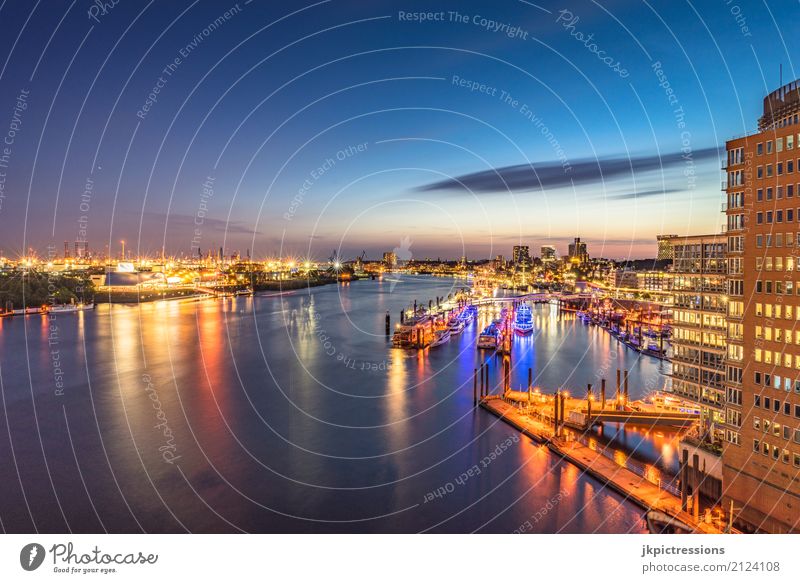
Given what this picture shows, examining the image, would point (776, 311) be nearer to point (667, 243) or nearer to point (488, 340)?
point (667, 243)

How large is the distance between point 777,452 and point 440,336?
13.1 m

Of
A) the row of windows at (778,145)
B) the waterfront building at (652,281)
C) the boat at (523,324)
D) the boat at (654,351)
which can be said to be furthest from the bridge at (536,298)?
the row of windows at (778,145)

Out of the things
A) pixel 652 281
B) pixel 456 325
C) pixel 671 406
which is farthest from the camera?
pixel 652 281

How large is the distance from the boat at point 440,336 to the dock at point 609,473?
7.86 m

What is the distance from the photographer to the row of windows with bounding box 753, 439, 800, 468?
4000 millimetres

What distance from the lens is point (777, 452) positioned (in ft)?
13.6

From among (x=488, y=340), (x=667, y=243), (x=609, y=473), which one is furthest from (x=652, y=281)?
(x=609, y=473)

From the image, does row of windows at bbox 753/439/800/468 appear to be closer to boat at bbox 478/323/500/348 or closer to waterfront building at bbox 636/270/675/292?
boat at bbox 478/323/500/348

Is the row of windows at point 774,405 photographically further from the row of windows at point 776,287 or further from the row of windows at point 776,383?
the row of windows at point 776,287

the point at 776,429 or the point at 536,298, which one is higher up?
the point at 776,429

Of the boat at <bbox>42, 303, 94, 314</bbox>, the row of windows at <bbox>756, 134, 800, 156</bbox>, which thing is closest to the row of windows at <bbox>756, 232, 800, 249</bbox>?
the row of windows at <bbox>756, 134, 800, 156</bbox>

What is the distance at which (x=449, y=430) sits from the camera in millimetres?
7824

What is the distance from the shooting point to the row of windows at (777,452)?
157 inches
